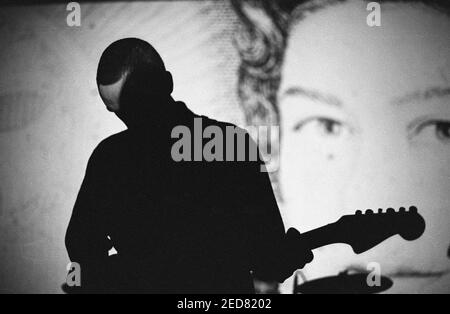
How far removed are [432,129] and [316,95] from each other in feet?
1.46

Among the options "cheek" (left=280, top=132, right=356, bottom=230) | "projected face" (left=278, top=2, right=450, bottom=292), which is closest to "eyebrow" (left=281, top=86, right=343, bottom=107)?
"projected face" (left=278, top=2, right=450, bottom=292)

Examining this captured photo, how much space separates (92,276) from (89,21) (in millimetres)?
953

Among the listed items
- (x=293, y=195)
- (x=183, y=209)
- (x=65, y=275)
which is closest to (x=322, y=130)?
(x=293, y=195)

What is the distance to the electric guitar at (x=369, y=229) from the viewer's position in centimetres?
80

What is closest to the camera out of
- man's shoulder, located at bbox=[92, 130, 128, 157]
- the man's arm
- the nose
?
the man's arm

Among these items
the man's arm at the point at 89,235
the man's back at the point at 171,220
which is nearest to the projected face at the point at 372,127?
the man's back at the point at 171,220

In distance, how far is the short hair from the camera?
934mm

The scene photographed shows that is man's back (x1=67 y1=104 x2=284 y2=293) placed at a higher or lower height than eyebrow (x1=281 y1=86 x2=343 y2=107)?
lower

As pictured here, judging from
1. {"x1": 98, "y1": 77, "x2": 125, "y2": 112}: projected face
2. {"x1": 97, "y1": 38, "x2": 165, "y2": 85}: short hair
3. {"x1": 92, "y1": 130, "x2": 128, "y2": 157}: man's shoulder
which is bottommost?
{"x1": 92, "y1": 130, "x2": 128, "y2": 157}: man's shoulder

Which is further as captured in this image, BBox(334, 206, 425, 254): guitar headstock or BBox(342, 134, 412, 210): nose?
BBox(342, 134, 412, 210): nose

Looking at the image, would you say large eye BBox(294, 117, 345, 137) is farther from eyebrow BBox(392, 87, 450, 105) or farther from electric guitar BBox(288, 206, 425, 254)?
electric guitar BBox(288, 206, 425, 254)

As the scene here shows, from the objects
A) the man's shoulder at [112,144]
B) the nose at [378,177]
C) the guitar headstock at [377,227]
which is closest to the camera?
the guitar headstock at [377,227]

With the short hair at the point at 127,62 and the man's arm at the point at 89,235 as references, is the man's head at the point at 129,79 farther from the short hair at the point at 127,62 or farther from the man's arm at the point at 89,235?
the man's arm at the point at 89,235

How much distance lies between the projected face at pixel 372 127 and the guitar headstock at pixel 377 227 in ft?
1.63
